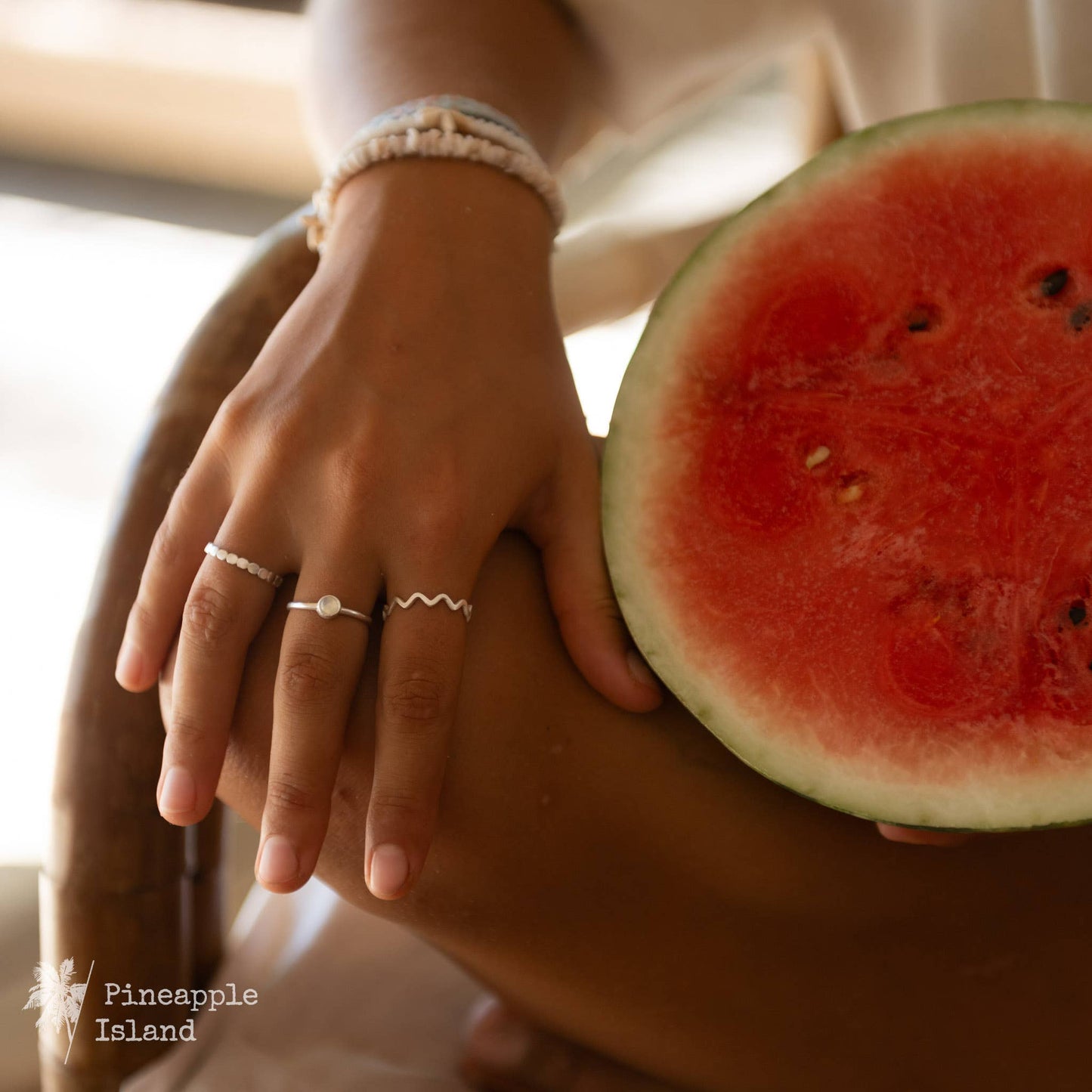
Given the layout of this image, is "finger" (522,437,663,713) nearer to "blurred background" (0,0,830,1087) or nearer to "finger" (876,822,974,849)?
"finger" (876,822,974,849)

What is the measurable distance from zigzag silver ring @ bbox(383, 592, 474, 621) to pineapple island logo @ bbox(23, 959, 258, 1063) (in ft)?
1.34

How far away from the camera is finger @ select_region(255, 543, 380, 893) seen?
0.59m

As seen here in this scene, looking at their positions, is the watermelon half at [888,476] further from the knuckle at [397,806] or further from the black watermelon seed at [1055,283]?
the knuckle at [397,806]

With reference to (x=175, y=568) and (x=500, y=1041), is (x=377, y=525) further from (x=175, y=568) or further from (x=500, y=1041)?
(x=500, y=1041)

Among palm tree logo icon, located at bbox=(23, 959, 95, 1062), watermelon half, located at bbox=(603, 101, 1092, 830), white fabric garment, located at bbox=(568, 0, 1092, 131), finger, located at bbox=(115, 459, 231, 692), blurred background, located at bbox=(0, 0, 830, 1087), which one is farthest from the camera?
blurred background, located at bbox=(0, 0, 830, 1087)

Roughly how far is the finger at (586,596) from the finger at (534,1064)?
301 mm

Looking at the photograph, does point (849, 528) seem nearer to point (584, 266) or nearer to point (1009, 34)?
point (584, 266)

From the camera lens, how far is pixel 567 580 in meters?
0.65

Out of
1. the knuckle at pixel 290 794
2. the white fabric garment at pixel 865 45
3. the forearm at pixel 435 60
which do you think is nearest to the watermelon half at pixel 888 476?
the knuckle at pixel 290 794

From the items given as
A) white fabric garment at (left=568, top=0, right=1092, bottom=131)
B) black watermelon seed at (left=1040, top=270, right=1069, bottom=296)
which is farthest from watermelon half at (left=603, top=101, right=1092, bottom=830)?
white fabric garment at (left=568, top=0, right=1092, bottom=131)

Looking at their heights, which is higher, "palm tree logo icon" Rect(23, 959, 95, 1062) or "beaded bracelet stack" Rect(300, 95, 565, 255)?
"beaded bracelet stack" Rect(300, 95, 565, 255)

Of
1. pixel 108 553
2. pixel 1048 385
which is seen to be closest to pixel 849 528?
pixel 1048 385

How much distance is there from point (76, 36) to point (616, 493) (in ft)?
8.25

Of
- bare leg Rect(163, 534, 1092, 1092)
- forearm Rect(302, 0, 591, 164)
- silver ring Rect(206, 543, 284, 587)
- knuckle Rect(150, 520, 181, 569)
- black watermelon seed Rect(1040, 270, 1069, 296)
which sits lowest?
bare leg Rect(163, 534, 1092, 1092)
